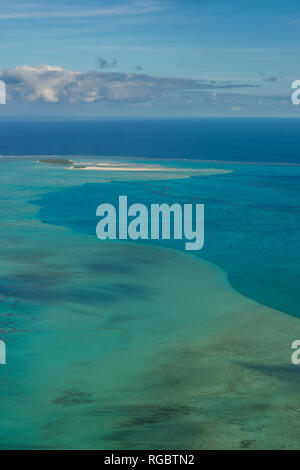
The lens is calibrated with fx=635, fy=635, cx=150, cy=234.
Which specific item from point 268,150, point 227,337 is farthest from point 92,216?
point 268,150

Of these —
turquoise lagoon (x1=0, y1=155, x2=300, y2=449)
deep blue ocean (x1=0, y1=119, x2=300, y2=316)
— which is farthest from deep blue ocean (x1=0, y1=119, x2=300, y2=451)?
deep blue ocean (x1=0, y1=119, x2=300, y2=316)

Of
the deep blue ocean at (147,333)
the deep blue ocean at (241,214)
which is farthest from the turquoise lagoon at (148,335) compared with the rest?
the deep blue ocean at (241,214)

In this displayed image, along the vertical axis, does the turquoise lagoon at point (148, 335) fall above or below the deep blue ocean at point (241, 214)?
below

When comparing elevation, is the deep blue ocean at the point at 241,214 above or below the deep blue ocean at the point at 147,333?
above

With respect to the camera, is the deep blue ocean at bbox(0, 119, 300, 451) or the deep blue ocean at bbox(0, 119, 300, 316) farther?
the deep blue ocean at bbox(0, 119, 300, 316)

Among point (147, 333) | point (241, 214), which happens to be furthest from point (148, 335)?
point (241, 214)

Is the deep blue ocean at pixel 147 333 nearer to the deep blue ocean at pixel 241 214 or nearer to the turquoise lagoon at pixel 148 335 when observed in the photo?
the turquoise lagoon at pixel 148 335

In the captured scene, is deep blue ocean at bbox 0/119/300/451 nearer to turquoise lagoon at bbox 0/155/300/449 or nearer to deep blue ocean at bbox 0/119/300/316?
turquoise lagoon at bbox 0/155/300/449

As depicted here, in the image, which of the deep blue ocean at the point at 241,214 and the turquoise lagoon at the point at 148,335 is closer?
the turquoise lagoon at the point at 148,335

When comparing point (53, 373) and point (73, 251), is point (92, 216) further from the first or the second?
point (53, 373)
